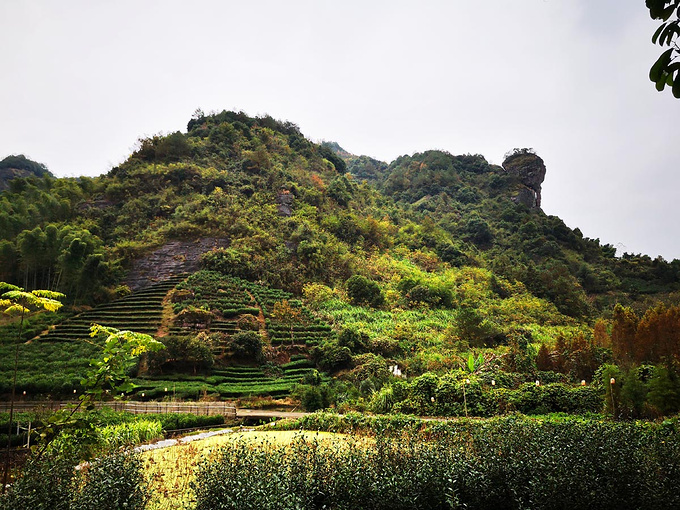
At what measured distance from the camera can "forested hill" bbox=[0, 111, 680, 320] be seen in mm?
33875

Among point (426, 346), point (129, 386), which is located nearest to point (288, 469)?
point (129, 386)

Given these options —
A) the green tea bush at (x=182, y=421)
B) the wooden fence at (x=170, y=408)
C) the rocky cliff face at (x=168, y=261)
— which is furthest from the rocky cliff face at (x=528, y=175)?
the green tea bush at (x=182, y=421)

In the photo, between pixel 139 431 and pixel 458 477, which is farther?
pixel 139 431

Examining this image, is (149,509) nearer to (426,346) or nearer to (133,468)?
(133,468)

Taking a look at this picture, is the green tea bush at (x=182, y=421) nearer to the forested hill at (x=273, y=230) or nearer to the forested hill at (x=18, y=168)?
the forested hill at (x=273, y=230)

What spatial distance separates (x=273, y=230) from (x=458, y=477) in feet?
126

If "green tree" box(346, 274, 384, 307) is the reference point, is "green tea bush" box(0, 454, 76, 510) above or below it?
below

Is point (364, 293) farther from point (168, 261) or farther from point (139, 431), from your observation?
point (139, 431)

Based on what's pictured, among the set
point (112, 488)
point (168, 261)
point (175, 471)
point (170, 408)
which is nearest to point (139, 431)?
point (175, 471)

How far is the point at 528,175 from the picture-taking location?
8044 cm

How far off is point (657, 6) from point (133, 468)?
7.00 m

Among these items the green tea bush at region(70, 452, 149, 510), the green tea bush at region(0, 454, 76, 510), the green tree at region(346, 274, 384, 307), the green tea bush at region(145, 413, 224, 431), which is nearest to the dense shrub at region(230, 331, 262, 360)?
the green tea bush at region(145, 413, 224, 431)

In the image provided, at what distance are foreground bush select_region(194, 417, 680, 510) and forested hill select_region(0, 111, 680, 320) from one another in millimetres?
30449

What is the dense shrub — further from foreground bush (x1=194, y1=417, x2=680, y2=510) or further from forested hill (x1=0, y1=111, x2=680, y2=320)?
foreground bush (x1=194, y1=417, x2=680, y2=510)
